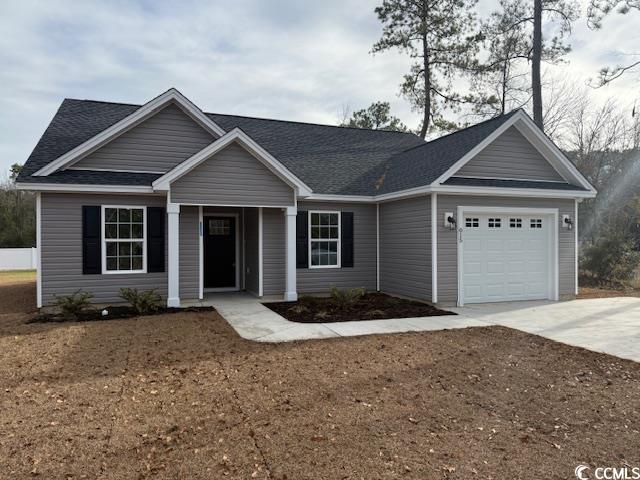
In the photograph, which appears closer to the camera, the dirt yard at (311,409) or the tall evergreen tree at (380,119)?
the dirt yard at (311,409)

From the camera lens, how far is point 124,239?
10.3 metres

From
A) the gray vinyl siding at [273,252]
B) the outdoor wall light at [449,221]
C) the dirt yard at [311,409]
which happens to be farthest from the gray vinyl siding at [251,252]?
the dirt yard at [311,409]

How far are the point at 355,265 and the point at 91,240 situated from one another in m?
6.74

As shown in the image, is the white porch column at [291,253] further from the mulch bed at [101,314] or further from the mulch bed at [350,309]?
the mulch bed at [101,314]

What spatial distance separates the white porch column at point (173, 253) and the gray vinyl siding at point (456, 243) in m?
6.03

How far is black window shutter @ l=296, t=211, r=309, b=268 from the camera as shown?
469 inches

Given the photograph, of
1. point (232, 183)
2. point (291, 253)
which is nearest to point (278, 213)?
point (291, 253)

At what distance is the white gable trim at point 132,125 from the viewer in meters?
9.89

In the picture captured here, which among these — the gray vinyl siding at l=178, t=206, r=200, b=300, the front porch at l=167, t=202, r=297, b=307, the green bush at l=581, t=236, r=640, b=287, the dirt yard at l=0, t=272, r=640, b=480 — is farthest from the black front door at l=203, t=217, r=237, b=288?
the green bush at l=581, t=236, r=640, b=287

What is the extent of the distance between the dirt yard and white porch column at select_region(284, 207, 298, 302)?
416 cm

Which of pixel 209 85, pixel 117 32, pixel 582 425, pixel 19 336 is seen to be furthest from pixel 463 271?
pixel 209 85

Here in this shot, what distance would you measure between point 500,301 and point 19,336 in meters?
10.2

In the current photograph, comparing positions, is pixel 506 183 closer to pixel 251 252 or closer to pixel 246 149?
pixel 246 149

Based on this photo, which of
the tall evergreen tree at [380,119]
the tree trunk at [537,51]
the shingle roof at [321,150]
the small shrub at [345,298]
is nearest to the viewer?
the small shrub at [345,298]
